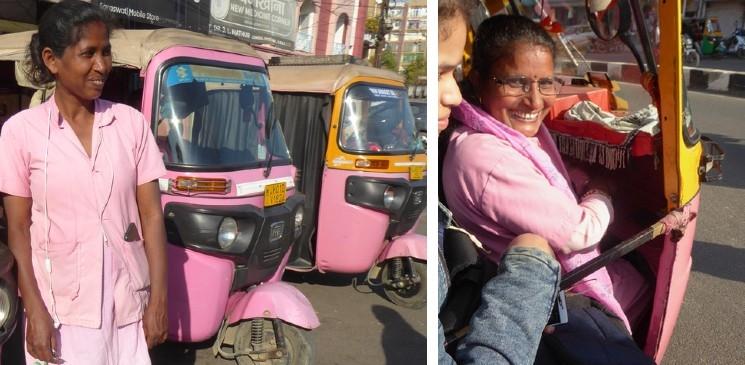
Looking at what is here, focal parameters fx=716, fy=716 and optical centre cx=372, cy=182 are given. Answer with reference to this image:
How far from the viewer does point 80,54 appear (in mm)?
1334

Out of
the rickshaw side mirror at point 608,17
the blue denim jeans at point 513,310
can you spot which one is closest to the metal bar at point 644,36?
the rickshaw side mirror at point 608,17

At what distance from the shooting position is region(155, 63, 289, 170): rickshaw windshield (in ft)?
4.81

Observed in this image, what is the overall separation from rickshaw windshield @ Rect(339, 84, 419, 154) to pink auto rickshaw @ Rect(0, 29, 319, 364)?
17cm

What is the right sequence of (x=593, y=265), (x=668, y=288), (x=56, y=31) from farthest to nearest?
(x=668, y=288), (x=593, y=265), (x=56, y=31)

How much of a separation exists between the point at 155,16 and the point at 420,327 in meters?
0.84

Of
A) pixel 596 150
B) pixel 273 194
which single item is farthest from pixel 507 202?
pixel 596 150

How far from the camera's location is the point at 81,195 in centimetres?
141

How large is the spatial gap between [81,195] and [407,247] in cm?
69

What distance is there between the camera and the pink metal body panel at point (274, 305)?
1704 mm

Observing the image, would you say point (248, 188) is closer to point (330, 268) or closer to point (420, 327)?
point (330, 268)

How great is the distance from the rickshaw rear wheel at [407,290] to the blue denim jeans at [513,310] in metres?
0.09

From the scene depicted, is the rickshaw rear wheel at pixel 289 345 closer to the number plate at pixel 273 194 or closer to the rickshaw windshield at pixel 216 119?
the number plate at pixel 273 194

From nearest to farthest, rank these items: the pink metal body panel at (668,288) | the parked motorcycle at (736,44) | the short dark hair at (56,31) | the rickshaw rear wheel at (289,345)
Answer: the short dark hair at (56,31) < the rickshaw rear wheel at (289,345) < the pink metal body panel at (668,288) < the parked motorcycle at (736,44)

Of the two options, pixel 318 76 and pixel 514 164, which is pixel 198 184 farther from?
pixel 514 164
